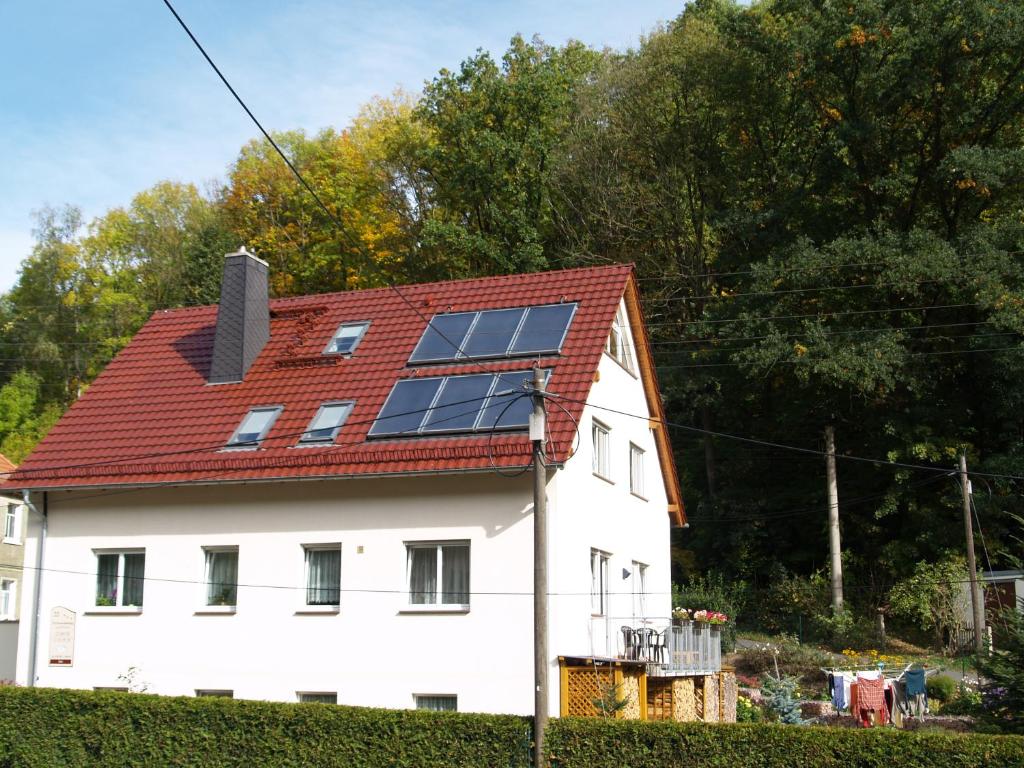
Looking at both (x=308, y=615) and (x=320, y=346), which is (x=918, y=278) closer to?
(x=320, y=346)

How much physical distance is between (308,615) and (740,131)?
2757 centimetres

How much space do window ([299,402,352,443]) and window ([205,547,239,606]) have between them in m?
2.47

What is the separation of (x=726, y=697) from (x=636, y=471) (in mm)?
5036

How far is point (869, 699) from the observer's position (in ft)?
72.2

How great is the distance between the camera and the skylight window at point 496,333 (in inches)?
862

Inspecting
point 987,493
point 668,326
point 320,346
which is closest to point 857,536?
point 987,493

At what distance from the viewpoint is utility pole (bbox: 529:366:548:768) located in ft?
50.3

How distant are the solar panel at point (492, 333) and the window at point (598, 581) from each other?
13.7ft

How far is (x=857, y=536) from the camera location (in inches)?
1539

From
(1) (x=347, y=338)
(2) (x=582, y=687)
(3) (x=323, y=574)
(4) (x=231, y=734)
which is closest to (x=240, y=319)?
(1) (x=347, y=338)

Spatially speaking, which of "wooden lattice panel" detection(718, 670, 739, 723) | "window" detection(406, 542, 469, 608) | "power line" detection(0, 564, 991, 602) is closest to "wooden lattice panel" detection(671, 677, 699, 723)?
"wooden lattice panel" detection(718, 670, 739, 723)

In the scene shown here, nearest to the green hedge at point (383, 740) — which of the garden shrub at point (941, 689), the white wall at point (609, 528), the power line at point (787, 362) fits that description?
the white wall at point (609, 528)

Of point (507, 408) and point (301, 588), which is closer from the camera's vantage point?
point (507, 408)

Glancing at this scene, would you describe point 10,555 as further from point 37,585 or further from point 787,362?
point 787,362
